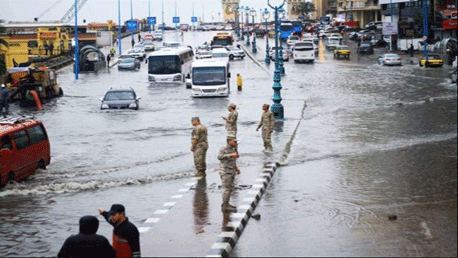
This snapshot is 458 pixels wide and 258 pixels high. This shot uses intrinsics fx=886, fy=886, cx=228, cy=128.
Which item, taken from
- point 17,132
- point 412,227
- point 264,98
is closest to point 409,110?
point 264,98

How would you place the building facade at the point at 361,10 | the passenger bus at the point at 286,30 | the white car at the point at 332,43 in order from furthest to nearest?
the building facade at the point at 361,10 → the passenger bus at the point at 286,30 → the white car at the point at 332,43

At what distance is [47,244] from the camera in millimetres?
15039

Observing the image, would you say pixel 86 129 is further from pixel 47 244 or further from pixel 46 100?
pixel 47 244

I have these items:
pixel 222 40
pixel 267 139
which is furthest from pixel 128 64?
pixel 267 139

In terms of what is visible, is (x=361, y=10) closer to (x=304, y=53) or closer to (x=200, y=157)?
(x=304, y=53)

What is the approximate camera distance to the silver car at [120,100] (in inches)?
1638

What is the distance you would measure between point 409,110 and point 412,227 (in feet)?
75.1

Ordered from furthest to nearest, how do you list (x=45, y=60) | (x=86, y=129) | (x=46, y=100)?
(x=45, y=60) < (x=46, y=100) < (x=86, y=129)

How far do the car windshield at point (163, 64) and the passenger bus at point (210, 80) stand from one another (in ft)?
38.6

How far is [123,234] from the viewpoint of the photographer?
1084 centimetres

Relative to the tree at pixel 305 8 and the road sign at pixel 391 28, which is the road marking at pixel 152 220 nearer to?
the road sign at pixel 391 28

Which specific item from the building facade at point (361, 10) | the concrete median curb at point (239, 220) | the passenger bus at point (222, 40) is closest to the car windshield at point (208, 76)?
the concrete median curb at point (239, 220)

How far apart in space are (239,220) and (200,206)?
196 cm

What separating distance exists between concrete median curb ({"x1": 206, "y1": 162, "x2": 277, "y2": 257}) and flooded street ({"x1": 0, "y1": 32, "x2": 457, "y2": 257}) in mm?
197
